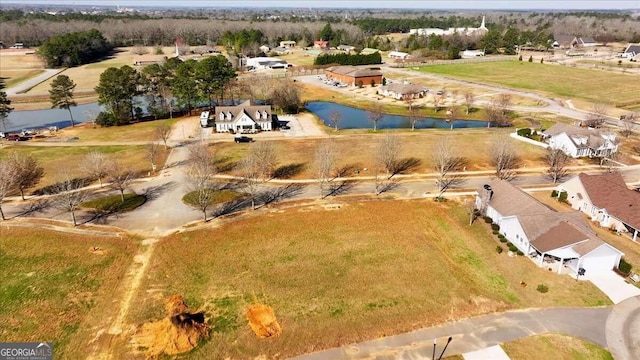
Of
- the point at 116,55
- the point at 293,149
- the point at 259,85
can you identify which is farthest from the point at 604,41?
the point at 116,55

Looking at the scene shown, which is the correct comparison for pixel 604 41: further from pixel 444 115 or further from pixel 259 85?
pixel 259 85

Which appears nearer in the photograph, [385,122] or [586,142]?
[586,142]

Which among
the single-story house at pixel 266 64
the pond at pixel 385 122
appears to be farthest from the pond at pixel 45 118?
the single-story house at pixel 266 64

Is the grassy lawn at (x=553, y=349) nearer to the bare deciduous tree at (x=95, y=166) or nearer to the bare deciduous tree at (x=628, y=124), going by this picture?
the bare deciduous tree at (x=95, y=166)

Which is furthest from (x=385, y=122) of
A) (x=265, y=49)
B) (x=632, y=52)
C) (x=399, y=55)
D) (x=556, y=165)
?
(x=632, y=52)

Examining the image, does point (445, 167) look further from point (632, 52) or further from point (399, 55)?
point (632, 52)

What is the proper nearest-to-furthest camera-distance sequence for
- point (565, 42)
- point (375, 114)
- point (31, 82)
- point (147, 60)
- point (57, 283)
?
point (57, 283) → point (375, 114) → point (31, 82) → point (147, 60) → point (565, 42)
